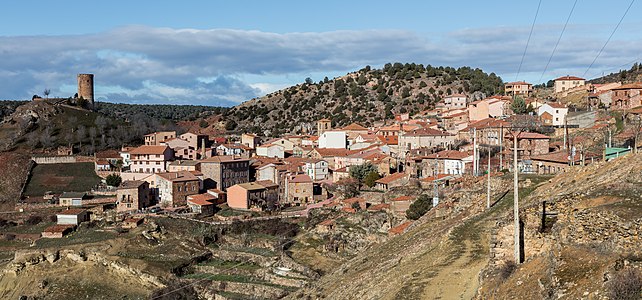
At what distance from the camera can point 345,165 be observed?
71062 mm

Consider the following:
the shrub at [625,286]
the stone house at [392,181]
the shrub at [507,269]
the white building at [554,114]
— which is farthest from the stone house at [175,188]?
the shrub at [625,286]

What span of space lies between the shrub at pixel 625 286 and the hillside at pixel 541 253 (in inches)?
1.0

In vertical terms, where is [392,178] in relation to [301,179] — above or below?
above

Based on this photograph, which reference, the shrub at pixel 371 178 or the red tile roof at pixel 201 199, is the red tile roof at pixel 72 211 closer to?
the red tile roof at pixel 201 199

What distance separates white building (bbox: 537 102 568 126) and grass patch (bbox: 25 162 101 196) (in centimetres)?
4604

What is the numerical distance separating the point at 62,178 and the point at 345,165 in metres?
31.2

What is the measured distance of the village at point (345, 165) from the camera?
54625 millimetres

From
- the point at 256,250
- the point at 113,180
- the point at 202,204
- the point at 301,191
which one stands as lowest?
the point at 256,250

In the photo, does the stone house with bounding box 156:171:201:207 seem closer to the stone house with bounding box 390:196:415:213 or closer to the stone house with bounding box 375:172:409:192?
the stone house with bounding box 375:172:409:192

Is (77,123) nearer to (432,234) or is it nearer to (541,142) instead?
(541,142)

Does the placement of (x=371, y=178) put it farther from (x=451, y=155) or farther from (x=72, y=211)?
(x=72, y=211)

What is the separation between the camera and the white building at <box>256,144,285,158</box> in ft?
271

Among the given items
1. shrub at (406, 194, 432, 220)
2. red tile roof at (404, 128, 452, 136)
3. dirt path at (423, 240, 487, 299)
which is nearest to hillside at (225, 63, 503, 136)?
red tile roof at (404, 128, 452, 136)

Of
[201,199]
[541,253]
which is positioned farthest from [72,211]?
[541,253]
